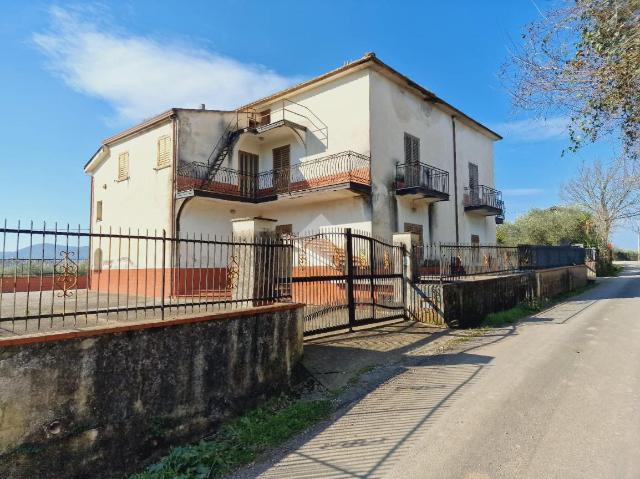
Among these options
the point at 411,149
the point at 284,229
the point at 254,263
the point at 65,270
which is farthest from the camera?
the point at 284,229

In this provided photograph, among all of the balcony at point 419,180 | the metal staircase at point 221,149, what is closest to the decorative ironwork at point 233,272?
the balcony at point 419,180

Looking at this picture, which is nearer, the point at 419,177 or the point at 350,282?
the point at 350,282

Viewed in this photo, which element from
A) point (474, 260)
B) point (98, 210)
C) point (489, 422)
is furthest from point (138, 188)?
point (489, 422)

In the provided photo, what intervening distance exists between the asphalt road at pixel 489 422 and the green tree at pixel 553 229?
29053 mm

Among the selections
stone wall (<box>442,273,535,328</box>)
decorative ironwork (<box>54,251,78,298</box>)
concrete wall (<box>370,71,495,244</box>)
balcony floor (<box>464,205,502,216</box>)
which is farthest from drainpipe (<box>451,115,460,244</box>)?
decorative ironwork (<box>54,251,78,298</box>)

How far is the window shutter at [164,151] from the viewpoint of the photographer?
16547mm

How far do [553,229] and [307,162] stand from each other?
27609mm

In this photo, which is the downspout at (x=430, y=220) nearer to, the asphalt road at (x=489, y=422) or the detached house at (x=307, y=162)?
the detached house at (x=307, y=162)

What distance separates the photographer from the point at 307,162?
54.9 feet

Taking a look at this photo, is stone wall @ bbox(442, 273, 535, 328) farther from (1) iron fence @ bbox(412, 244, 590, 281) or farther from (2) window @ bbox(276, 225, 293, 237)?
(2) window @ bbox(276, 225, 293, 237)

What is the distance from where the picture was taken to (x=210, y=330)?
16.3ft

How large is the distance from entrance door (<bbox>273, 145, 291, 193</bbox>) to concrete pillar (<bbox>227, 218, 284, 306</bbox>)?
1070cm

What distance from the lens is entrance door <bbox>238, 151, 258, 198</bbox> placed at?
1791 cm

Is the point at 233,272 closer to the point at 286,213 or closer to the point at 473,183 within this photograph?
the point at 286,213
